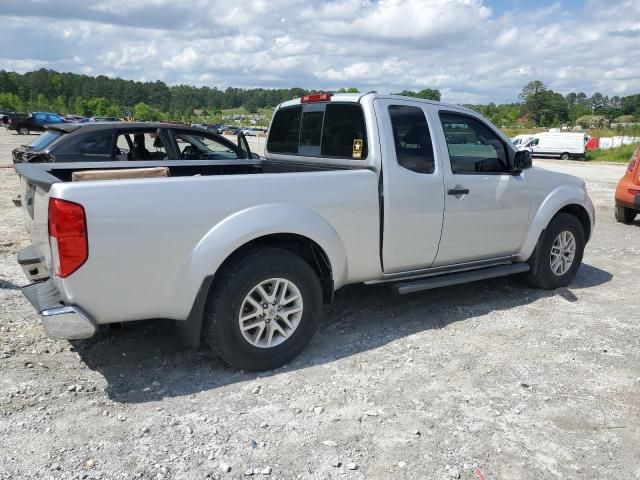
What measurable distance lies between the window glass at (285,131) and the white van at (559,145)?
34.7 metres

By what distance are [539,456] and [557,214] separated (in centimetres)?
334

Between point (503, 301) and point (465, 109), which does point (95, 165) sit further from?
point (503, 301)

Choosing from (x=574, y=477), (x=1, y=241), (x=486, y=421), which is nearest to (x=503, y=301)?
(x=486, y=421)

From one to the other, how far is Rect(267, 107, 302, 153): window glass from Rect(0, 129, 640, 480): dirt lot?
1.69 metres

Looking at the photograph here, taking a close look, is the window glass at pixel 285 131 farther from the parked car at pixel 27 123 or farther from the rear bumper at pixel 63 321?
the parked car at pixel 27 123

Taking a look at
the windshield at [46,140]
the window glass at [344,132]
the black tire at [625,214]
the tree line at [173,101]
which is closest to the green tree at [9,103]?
the tree line at [173,101]

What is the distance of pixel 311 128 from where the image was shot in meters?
5.14

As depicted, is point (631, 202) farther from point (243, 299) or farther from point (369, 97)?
point (243, 299)

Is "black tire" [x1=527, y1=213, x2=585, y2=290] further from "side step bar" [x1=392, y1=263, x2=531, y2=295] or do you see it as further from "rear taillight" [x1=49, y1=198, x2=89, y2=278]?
"rear taillight" [x1=49, y1=198, x2=89, y2=278]

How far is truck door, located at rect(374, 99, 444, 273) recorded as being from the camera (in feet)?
14.3

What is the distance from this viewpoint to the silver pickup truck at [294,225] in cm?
323

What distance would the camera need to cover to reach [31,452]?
9.60 feet

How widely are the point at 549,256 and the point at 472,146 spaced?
151 centimetres

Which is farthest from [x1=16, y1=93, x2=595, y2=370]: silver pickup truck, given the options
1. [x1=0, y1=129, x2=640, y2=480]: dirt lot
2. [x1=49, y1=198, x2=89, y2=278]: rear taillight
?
[x1=0, y1=129, x2=640, y2=480]: dirt lot
